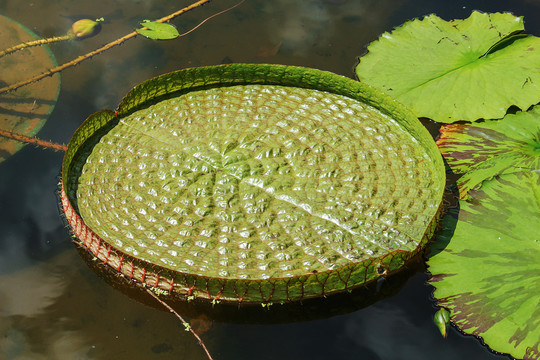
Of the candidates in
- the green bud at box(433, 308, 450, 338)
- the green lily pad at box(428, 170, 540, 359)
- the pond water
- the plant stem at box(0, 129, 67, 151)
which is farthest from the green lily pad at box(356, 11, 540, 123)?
the plant stem at box(0, 129, 67, 151)

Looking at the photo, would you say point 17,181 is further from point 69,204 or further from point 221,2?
point 221,2

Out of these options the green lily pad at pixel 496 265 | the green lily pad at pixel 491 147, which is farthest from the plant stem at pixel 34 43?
the green lily pad at pixel 496 265

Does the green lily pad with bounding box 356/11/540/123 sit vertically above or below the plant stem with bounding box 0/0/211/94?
below

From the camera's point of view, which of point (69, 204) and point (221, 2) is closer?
point (69, 204)

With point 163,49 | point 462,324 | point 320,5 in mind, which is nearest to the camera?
point 462,324

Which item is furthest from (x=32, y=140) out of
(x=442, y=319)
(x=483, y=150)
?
(x=483, y=150)

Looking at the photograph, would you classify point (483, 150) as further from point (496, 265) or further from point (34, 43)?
point (34, 43)

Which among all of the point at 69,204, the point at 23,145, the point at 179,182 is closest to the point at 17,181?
the point at 23,145

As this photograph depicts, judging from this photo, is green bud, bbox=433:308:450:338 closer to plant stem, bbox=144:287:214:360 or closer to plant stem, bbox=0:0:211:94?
plant stem, bbox=144:287:214:360
